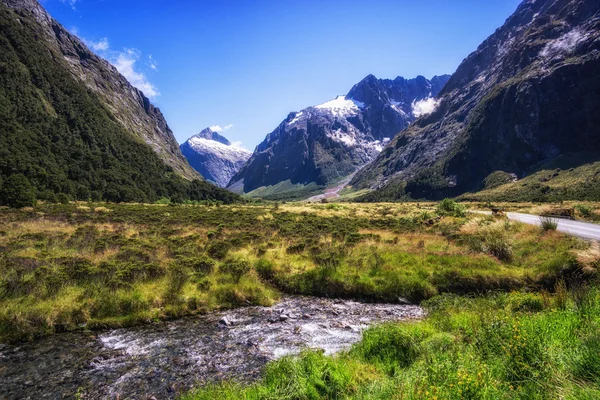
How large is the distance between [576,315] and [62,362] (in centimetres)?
1687

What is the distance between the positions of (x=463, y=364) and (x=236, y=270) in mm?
14186

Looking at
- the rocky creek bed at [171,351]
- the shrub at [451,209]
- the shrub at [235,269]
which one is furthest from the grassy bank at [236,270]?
the shrub at [451,209]

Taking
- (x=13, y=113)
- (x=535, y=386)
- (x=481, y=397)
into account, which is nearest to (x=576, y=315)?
(x=535, y=386)

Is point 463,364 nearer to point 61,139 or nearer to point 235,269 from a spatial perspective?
Result: point 235,269

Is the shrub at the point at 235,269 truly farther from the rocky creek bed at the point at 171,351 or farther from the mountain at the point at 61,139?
the mountain at the point at 61,139

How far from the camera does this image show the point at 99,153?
456 ft

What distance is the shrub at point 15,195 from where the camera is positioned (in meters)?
49.3

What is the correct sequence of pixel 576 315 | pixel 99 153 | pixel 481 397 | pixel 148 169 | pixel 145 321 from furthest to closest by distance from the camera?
pixel 148 169, pixel 99 153, pixel 145 321, pixel 576 315, pixel 481 397

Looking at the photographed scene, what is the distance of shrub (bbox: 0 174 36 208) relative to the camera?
1943 inches

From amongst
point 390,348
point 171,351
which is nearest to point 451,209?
point 390,348

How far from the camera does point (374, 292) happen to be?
18188mm

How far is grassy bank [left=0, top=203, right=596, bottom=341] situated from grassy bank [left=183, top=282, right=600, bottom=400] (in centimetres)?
726

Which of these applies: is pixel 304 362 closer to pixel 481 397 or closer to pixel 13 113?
pixel 481 397

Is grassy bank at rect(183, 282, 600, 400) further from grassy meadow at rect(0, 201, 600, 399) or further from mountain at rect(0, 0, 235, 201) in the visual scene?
mountain at rect(0, 0, 235, 201)
